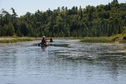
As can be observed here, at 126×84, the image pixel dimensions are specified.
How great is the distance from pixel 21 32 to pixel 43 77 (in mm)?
159003

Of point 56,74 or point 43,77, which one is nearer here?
point 43,77

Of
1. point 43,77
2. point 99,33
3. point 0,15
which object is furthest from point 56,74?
point 0,15

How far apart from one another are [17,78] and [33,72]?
3778mm

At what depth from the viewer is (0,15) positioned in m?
191

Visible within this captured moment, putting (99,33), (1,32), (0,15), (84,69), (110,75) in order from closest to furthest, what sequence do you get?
(110,75)
(84,69)
(1,32)
(99,33)
(0,15)

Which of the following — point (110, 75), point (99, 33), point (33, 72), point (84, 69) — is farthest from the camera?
point (99, 33)

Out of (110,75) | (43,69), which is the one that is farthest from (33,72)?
(110,75)

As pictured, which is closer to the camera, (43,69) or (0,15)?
(43,69)

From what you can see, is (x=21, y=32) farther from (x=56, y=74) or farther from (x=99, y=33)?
(x=56, y=74)

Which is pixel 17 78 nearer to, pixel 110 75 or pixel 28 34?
pixel 110 75

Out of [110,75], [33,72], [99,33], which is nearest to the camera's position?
[110,75]

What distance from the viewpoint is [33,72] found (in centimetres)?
3005

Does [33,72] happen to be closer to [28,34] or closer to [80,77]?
[80,77]

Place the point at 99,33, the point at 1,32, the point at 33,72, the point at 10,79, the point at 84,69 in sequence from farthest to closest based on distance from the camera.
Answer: the point at 99,33
the point at 1,32
the point at 84,69
the point at 33,72
the point at 10,79
